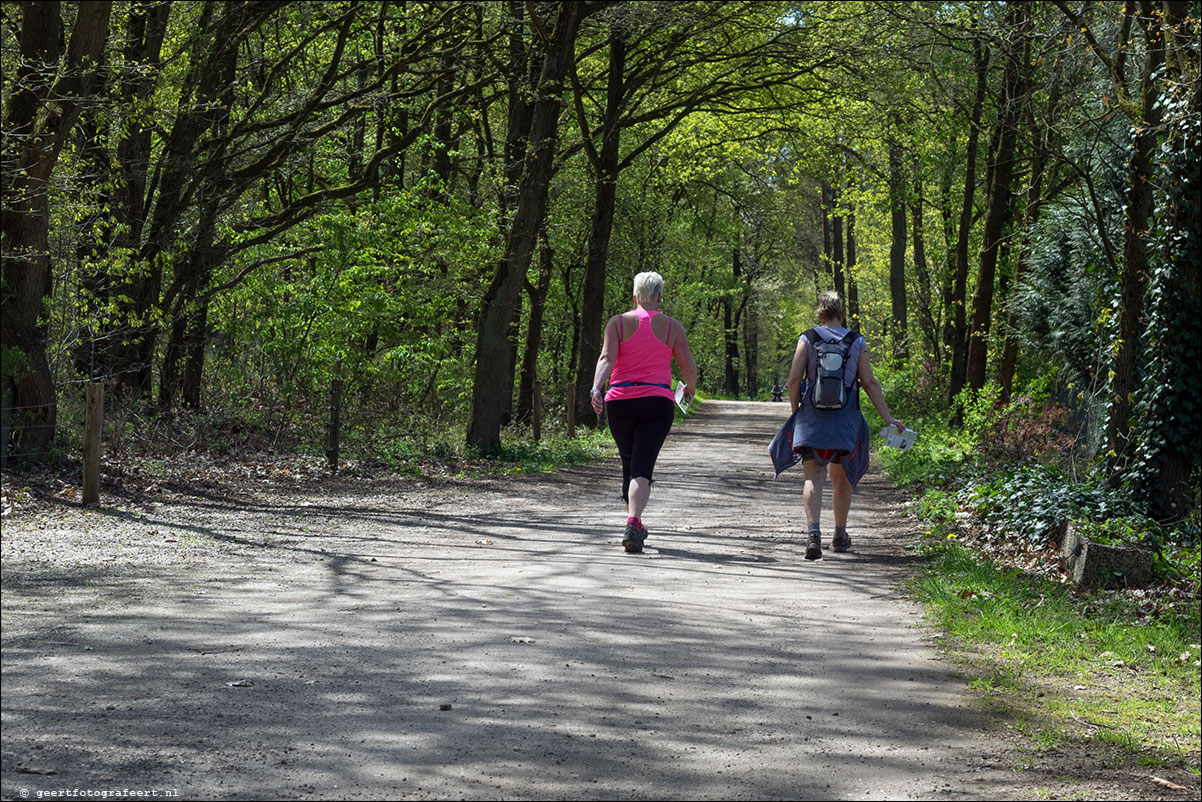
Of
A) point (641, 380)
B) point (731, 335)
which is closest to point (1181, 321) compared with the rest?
point (641, 380)

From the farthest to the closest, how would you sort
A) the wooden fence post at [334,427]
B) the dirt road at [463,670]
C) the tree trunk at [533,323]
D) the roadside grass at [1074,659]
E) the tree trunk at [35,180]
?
the tree trunk at [533,323] → the wooden fence post at [334,427] → the tree trunk at [35,180] → the roadside grass at [1074,659] → the dirt road at [463,670]

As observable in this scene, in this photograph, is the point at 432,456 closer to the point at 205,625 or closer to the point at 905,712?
the point at 205,625

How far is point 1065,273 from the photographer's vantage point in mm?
21203

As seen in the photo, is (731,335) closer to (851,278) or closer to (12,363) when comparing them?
(851,278)

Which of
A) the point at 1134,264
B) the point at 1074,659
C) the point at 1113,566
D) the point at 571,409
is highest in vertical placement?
the point at 1134,264

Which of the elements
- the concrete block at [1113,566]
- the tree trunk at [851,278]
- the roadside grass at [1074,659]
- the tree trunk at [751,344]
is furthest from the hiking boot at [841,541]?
the tree trunk at [751,344]

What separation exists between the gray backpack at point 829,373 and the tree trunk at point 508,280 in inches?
368

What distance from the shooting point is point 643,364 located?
29.9 feet

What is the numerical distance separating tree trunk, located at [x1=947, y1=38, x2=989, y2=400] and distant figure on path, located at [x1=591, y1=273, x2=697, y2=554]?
1018 centimetres

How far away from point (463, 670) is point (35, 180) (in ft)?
31.9

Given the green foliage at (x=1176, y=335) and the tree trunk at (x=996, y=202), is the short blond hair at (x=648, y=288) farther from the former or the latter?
the tree trunk at (x=996, y=202)

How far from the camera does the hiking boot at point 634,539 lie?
30.1 feet

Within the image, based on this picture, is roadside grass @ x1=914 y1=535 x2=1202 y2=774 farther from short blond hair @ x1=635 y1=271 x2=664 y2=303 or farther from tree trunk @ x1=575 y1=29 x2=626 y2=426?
tree trunk @ x1=575 y1=29 x2=626 y2=426

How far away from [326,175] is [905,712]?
17.5 m
